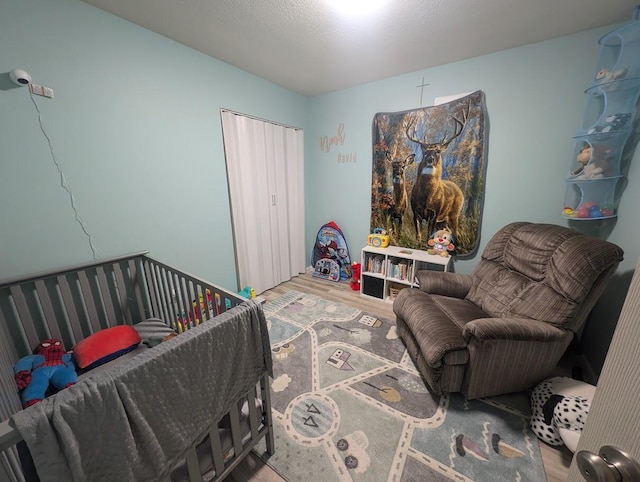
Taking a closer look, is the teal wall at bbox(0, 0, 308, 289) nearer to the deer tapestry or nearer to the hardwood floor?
the hardwood floor

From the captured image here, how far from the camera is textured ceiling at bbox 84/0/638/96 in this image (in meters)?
1.51

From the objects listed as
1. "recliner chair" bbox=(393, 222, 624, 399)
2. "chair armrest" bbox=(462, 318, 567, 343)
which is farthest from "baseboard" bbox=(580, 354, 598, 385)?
"chair armrest" bbox=(462, 318, 567, 343)

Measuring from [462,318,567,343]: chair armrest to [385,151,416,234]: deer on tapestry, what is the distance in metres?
1.59

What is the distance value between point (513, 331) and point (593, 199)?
4.14ft

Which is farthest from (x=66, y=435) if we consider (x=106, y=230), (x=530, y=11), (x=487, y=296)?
(x=530, y=11)

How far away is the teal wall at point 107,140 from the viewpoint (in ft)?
4.43

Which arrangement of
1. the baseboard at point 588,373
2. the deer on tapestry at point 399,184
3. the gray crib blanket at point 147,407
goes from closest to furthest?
1. the gray crib blanket at point 147,407
2. the baseboard at point 588,373
3. the deer on tapestry at point 399,184

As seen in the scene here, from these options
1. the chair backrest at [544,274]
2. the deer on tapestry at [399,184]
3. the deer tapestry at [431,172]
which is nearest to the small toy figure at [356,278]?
the deer tapestry at [431,172]

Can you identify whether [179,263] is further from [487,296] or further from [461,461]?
[487,296]

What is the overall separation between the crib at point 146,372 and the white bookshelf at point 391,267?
184 centimetres

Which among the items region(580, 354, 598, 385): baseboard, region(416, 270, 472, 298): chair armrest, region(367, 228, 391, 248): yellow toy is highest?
region(367, 228, 391, 248): yellow toy

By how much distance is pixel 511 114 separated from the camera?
7.03ft

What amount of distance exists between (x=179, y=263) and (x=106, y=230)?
1.96 ft

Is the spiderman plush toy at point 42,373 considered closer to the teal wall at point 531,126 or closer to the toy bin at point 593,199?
the teal wall at point 531,126
